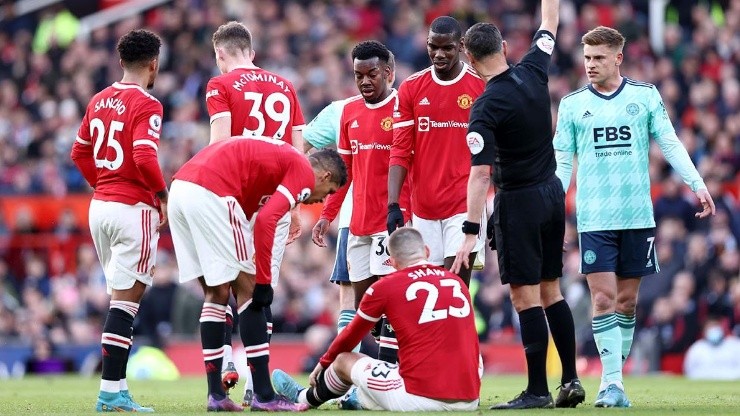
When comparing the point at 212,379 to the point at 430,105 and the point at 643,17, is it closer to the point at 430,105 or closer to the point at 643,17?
the point at 430,105

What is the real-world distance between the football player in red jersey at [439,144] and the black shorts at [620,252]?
2.83 feet

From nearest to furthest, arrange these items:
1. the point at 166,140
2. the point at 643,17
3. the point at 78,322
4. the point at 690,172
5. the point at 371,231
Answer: the point at 690,172
the point at 371,231
the point at 78,322
the point at 166,140
the point at 643,17

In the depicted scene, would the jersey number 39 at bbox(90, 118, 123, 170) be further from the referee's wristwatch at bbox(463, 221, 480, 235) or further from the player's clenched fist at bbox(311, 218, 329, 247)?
the referee's wristwatch at bbox(463, 221, 480, 235)

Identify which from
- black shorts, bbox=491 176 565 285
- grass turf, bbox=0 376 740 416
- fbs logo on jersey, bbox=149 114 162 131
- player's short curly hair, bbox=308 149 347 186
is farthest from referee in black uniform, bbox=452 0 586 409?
fbs logo on jersey, bbox=149 114 162 131

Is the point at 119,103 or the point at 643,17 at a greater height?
the point at 643,17

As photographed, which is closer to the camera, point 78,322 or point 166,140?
point 78,322

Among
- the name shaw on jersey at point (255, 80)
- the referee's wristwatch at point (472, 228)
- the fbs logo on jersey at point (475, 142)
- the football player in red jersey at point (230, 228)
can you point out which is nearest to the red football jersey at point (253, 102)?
the name shaw on jersey at point (255, 80)

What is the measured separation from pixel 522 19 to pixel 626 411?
17.5 m

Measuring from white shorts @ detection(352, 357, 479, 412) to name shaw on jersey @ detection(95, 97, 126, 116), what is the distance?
2.67 metres

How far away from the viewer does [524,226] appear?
10109mm

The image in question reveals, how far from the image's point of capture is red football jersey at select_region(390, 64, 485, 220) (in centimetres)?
1101

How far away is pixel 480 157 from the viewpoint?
9.87 meters

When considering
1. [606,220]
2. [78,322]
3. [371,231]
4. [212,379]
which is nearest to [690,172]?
[606,220]

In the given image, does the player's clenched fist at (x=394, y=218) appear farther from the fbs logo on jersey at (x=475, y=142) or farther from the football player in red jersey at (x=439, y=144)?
the fbs logo on jersey at (x=475, y=142)
